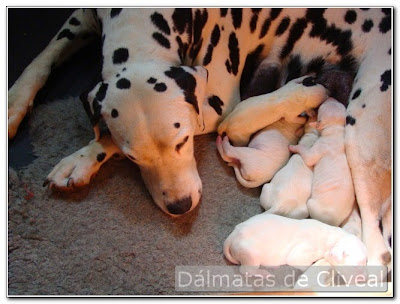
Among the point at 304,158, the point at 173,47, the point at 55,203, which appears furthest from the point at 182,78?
the point at 55,203

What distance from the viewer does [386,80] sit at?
2135mm

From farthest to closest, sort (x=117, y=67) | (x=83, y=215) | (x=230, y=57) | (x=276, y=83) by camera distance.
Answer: (x=276, y=83) → (x=230, y=57) → (x=83, y=215) → (x=117, y=67)

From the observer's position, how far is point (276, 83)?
2.46 m

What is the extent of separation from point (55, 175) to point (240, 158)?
0.78 metres

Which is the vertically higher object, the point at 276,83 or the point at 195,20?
the point at 195,20

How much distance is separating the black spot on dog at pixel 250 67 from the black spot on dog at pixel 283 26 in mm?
98

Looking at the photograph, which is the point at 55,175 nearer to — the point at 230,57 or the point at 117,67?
the point at 117,67

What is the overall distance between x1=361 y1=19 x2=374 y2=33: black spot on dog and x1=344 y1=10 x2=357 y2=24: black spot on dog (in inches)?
1.9

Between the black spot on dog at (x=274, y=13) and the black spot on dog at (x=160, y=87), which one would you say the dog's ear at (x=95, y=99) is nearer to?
the black spot on dog at (x=160, y=87)

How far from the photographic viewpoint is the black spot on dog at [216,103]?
2.25m

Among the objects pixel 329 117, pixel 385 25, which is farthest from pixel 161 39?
pixel 385 25

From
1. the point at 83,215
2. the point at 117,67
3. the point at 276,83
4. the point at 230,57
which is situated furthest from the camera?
the point at 276,83

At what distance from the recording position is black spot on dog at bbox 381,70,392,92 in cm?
212

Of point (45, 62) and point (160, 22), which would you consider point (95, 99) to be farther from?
point (45, 62)
